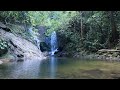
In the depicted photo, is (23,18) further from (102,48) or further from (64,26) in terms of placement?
(102,48)

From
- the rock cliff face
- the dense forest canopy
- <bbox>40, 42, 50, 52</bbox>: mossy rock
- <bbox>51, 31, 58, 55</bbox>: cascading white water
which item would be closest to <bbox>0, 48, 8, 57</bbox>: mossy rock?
the rock cliff face

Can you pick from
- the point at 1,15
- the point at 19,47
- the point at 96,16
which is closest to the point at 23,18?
the point at 1,15

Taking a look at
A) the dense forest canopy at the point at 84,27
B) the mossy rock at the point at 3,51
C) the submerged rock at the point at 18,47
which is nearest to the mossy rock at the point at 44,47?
the dense forest canopy at the point at 84,27

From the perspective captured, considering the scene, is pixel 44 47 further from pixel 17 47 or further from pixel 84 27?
pixel 17 47

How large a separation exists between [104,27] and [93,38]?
1761mm

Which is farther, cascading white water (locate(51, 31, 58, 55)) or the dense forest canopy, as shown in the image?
cascading white water (locate(51, 31, 58, 55))

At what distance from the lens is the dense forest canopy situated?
24.8m

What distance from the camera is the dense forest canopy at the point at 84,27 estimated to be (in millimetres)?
24781

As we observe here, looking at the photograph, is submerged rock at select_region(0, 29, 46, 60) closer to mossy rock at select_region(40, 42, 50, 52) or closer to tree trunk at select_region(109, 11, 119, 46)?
tree trunk at select_region(109, 11, 119, 46)

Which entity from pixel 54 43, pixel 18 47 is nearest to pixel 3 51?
pixel 18 47

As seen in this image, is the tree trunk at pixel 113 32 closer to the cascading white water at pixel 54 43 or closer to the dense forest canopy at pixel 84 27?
the dense forest canopy at pixel 84 27

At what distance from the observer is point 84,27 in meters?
30.3
